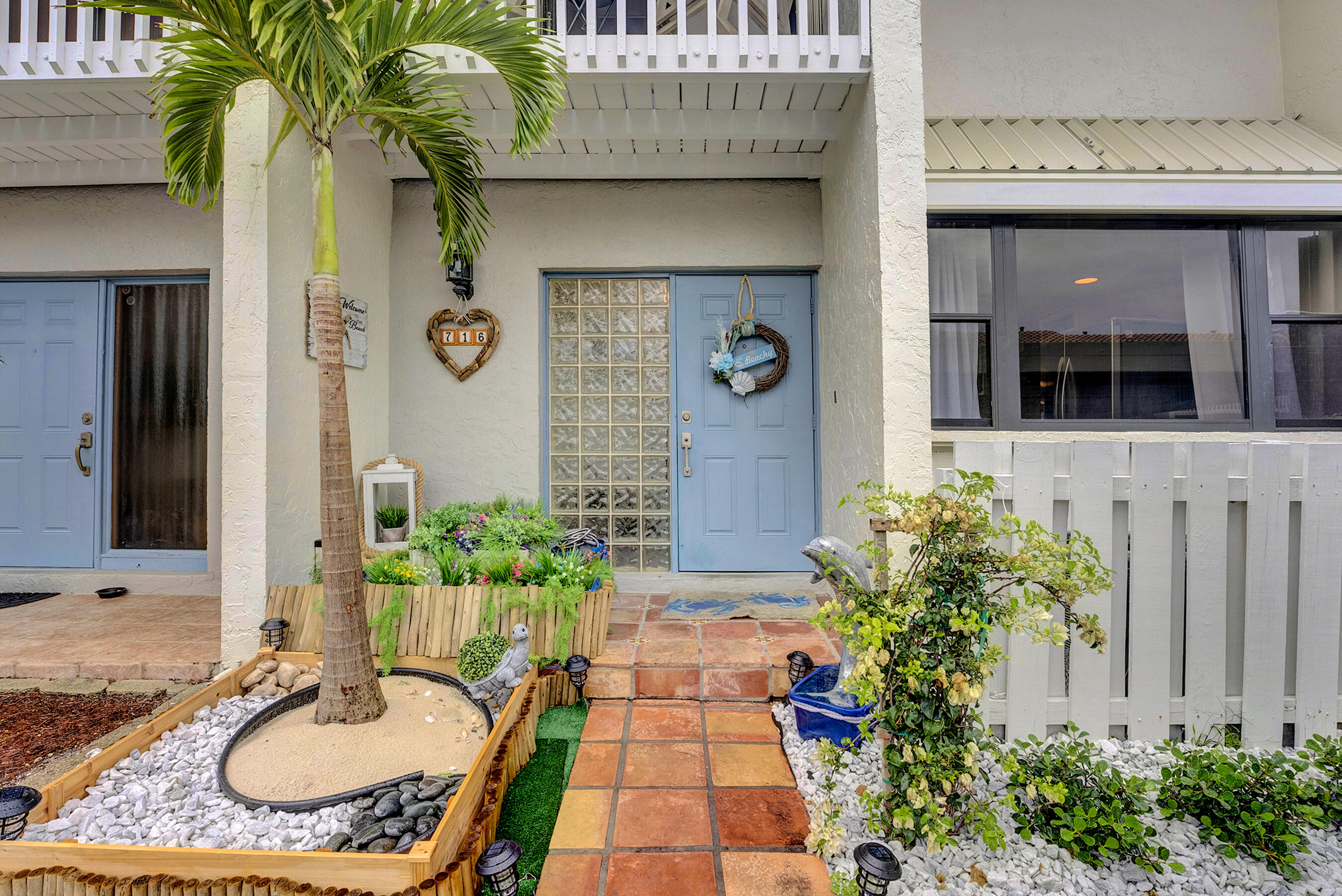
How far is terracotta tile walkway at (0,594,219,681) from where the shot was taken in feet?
8.85

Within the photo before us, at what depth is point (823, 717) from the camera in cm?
214

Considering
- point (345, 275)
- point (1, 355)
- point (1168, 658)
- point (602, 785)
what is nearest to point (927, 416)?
point (1168, 658)

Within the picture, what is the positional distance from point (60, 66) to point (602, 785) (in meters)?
4.24

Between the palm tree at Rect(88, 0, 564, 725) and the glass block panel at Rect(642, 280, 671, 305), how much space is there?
174 cm

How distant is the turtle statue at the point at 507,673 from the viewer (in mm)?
2285

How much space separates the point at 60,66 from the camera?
277cm

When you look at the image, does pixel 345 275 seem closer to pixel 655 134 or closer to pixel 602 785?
pixel 655 134

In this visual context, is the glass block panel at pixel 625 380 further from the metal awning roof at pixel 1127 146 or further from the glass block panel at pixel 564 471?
the metal awning roof at pixel 1127 146

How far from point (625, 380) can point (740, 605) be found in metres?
1.80

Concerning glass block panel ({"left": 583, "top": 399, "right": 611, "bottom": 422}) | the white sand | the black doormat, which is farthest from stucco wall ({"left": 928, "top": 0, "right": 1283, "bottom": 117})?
the black doormat

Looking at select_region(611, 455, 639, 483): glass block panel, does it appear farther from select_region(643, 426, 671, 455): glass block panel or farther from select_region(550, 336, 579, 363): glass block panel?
select_region(550, 336, 579, 363): glass block panel

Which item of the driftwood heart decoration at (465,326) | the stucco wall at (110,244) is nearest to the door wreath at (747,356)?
the driftwood heart decoration at (465,326)

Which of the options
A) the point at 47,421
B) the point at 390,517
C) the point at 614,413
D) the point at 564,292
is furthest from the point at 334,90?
the point at 47,421

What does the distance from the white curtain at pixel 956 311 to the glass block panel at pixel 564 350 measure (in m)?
2.42
